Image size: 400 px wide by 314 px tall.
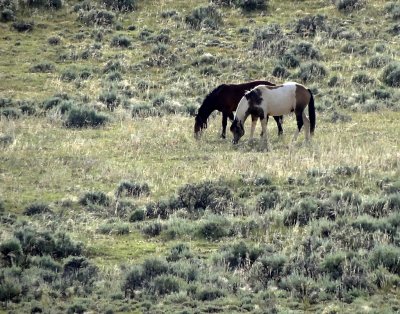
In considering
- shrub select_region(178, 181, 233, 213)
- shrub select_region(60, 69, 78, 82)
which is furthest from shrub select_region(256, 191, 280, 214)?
shrub select_region(60, 69, 78, 82)

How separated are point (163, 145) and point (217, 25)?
1585 centimetres

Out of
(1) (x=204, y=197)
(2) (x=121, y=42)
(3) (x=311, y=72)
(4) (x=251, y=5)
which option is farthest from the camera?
(4) (x=251, y=5)

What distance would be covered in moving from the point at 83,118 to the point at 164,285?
12157 millimetres

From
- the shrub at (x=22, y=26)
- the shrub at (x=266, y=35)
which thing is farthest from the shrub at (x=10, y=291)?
the shrub at (x=22, y=26)

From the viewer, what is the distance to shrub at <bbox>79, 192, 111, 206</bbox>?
53.2ft

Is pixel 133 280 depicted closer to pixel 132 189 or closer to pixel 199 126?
pixel 132 189

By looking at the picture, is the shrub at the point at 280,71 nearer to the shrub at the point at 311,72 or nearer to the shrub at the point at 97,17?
the shrub at the point at 311,72

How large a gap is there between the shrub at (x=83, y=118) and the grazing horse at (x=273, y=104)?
14.0 feet

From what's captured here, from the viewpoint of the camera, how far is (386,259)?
1275cm

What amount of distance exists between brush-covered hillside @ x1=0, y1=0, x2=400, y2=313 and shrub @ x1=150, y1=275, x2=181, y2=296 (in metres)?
0.03

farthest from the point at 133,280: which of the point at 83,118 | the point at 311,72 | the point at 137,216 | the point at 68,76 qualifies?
the point at 68,76

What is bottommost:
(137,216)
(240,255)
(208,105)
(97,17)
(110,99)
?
(110,99)

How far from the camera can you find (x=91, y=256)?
13742 millimetres

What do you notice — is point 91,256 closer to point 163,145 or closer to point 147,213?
point 147,213
